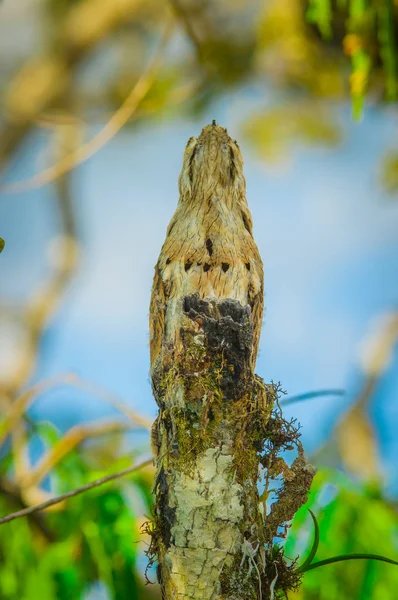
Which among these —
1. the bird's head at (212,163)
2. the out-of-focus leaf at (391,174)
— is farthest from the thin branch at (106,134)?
the out-of-focus leaf at (391,174)

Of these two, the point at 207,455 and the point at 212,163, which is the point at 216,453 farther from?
the point at 212,163

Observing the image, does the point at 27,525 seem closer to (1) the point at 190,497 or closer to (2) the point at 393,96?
(1) the point at 190,497

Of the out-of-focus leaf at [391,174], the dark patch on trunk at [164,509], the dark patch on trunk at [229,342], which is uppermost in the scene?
the out-of-focus leaf at [391,174]

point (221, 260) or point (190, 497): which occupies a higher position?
point (221, 260)

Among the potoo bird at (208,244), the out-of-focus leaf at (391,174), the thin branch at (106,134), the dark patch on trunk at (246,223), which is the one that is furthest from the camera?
the out-of-focus leaf at (391,174)

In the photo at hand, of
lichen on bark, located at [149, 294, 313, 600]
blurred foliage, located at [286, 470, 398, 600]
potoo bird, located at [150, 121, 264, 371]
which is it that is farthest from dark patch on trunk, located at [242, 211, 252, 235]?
blurred foliage, located at [286, 470, 398, 600]

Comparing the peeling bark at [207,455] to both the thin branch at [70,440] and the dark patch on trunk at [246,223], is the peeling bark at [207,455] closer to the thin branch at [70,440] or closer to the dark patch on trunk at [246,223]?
the dark patch on trunk at [246,223]

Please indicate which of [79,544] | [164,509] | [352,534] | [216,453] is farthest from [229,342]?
[79,544]

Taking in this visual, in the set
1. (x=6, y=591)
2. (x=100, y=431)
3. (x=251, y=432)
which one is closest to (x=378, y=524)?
(x=100, y=431)
